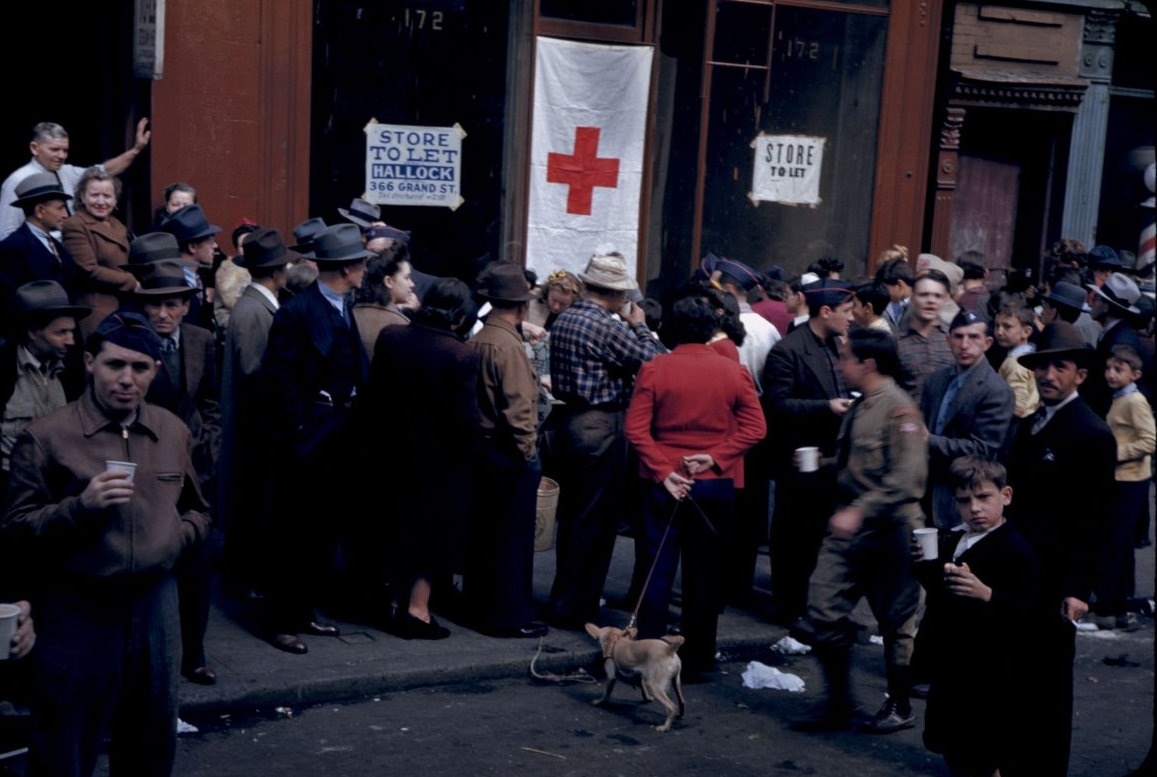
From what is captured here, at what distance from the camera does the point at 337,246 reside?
27.6ft

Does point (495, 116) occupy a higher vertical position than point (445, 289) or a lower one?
higher

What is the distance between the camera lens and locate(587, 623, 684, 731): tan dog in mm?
7840

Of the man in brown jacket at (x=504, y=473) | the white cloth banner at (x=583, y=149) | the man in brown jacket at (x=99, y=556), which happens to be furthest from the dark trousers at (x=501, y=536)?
the white cloth banner at (x=583, y=149)

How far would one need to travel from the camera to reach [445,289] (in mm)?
8562

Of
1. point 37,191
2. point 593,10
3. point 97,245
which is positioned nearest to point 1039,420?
point 97,245

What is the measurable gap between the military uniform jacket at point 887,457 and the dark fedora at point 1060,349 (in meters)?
0.75

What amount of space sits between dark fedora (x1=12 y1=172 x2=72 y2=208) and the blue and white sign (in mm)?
3683

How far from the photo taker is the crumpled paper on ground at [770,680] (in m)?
8.65

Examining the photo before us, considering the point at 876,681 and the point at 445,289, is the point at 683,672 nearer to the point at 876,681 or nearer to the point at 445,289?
the point at 876,681

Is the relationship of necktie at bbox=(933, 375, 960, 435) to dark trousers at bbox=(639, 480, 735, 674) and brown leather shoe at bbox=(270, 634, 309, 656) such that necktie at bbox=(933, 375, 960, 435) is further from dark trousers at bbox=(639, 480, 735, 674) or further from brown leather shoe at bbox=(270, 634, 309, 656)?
brown leather shoe at bbox=(270, 634, 309, 656)

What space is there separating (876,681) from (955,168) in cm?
864

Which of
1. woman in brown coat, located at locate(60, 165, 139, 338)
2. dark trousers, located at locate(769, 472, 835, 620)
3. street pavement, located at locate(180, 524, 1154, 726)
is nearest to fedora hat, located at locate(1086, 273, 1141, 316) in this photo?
street pavement, located at locate(180, 524, 1154, 726)

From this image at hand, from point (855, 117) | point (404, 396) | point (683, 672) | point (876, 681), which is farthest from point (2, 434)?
point (855, 117)

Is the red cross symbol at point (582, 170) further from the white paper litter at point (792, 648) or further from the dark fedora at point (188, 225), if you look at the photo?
the white paper litter at point (792, 648)
